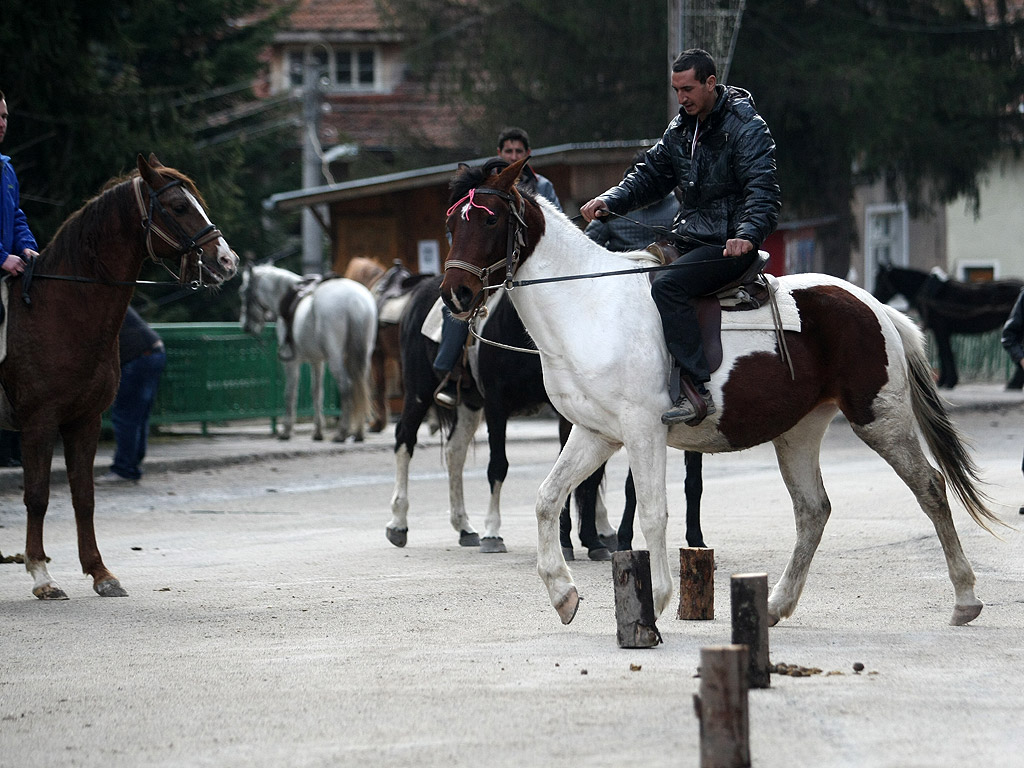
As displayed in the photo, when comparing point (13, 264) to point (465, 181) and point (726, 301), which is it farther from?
point (726, 301)

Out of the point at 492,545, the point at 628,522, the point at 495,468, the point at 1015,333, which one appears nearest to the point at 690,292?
the point at 628,522

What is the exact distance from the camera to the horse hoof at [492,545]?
10664 millimetres

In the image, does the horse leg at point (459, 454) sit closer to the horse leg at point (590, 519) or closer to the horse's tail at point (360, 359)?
the horse leg at point (590, 519)

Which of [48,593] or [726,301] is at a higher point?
[726,301]

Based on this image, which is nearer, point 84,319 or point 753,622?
point 753,622

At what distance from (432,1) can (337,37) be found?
1570 cm

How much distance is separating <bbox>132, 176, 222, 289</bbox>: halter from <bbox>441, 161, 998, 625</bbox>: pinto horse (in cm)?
208

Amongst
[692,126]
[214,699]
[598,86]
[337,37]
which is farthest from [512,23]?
[214,699]

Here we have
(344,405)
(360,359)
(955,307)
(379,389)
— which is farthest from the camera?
(955,307)

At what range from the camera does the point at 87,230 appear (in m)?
9.09

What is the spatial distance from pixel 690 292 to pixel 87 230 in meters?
3.77

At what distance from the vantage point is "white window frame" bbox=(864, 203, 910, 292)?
141ft

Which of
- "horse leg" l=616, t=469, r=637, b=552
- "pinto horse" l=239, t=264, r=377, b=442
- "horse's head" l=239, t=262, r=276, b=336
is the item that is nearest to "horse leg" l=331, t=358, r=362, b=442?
"pinto horse" l=239, t=264, r=377, b=442

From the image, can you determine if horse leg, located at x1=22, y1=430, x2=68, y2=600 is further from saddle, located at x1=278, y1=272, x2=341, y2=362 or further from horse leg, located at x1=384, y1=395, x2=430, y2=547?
saddle, located at x1=278, y1=272, x2=341, y2=362
